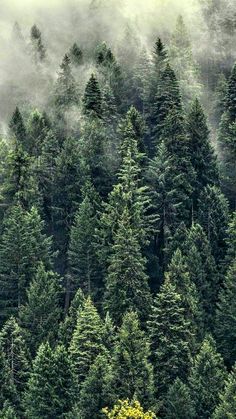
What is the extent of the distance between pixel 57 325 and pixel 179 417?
1769 centimetres

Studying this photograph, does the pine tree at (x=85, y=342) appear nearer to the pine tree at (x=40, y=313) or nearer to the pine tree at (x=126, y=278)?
the pine tree at (x=126, y=278)

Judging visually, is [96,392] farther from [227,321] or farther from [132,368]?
[227,321]

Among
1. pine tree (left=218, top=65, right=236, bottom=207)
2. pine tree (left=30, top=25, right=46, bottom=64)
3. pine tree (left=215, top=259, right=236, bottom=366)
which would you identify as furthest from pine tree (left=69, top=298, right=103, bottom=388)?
pine tree (left=30, top=25, right=46, bottom=64)

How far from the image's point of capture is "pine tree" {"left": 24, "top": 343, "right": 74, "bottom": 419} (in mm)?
61938

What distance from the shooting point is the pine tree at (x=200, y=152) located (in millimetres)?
86312

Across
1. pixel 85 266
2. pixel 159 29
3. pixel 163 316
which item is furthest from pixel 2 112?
pixel 163 316

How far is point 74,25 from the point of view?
169250 mm

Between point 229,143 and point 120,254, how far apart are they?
79.7ft

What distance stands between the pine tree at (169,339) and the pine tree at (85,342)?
16.8 feet

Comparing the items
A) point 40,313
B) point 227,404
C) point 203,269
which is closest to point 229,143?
point 203,269

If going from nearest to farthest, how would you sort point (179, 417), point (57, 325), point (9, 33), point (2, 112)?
point (179, 417) → point (57, 325) → point (2, 112) → point (9, 33)

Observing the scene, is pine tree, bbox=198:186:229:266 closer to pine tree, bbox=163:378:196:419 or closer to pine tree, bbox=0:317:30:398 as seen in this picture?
pine tree, bbox=163:378:196:419

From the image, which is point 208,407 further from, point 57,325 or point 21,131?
point 21,131

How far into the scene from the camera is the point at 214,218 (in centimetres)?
7956
